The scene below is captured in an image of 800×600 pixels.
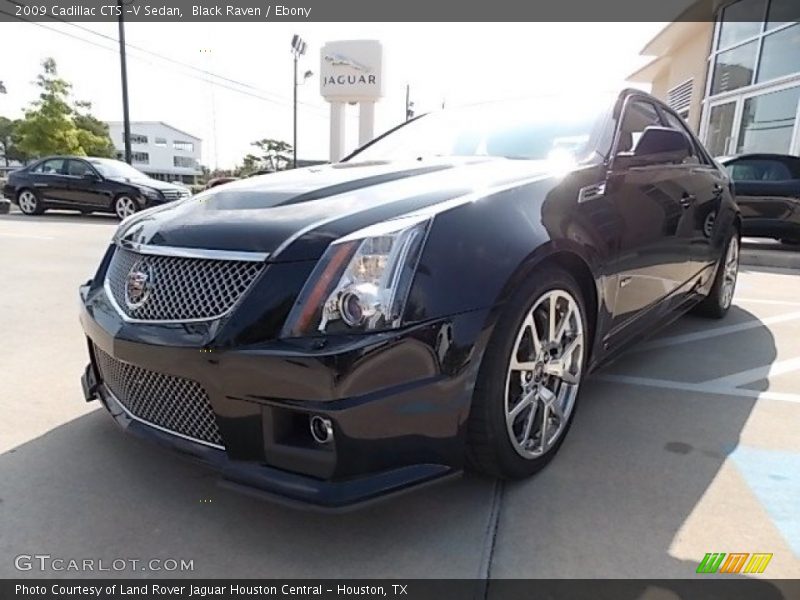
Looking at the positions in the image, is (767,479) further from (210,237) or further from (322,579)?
(210,237)

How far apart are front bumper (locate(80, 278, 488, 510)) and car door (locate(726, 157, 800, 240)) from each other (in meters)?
8.29

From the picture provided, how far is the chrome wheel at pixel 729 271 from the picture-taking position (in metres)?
4.29

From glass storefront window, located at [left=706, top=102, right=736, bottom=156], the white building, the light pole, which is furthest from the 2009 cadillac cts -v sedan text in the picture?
the white building

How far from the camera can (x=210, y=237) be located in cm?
182

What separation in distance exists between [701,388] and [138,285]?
2823mm

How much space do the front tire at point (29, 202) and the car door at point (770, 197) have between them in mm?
13553

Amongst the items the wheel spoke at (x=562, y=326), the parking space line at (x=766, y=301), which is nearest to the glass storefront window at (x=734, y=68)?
the parking space line at (x=766, y=301)

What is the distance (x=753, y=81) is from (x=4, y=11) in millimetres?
19712

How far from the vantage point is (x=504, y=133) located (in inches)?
117

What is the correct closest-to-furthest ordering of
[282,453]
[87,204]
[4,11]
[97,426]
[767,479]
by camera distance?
[282,453] < [767,479] < [97,426] < [87,204] < [4,11]

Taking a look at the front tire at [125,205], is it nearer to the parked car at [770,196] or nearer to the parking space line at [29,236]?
the parking space line at [29,236]

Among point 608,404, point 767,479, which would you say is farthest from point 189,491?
point 767,479

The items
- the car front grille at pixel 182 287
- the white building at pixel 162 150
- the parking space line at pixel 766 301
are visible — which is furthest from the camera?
the white building at pixel 162 150

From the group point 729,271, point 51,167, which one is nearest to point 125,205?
point 51,167
